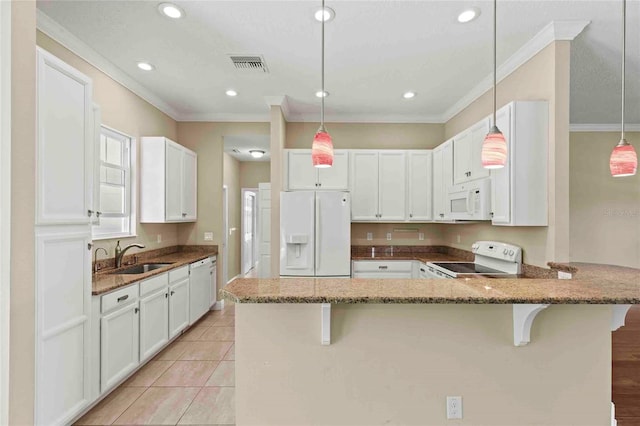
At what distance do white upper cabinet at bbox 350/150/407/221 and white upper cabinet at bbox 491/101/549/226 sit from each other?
1825 mm

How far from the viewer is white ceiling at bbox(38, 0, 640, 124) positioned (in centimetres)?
224

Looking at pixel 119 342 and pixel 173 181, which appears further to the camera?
pixel 173 181

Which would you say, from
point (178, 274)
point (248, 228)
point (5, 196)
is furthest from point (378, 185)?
point (248, 228)

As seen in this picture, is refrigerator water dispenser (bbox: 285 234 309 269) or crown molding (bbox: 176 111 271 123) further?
crown molding (bbox: 176 111 271 123)

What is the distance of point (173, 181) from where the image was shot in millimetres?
3963

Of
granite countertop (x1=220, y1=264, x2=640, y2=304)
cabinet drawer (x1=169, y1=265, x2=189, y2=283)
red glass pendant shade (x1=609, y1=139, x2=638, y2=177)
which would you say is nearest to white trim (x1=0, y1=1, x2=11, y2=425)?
granite countertop (x1=220, y1=264, x2=640, y2=304)

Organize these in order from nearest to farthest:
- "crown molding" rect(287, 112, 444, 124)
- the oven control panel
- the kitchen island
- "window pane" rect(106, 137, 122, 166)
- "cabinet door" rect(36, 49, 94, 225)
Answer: the kitchen island < "cabinet door" rect(36, 49, 94, 225) < the oven control panel < "window pane" rect(106, 137, 122, 166) < "crown molding" rect(287, 112, 444, 124)

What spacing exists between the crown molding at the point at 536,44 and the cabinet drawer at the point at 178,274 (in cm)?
398

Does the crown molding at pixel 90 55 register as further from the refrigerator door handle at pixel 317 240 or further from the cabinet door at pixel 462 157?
the cabinet door at pixel 462 157

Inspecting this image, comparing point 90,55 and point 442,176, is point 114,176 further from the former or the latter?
point 442,176

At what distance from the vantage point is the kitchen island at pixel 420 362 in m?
1.70

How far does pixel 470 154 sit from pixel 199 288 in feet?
12.1

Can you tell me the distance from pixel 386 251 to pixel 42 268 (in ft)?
12.6

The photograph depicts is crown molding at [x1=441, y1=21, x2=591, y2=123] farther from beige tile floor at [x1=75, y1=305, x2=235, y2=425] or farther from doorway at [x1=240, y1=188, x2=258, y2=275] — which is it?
doorway at [x1=240, y1=188, x2=258, y2=275]
